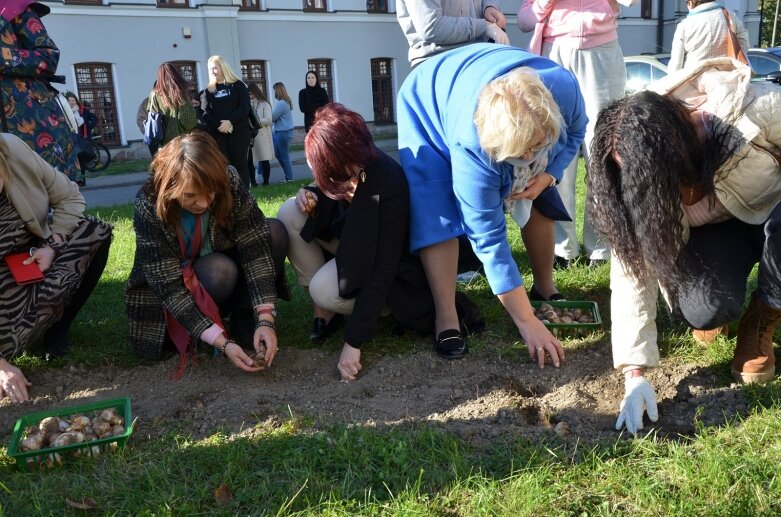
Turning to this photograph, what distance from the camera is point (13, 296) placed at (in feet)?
10.2

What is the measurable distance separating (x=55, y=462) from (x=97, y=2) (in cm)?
1627

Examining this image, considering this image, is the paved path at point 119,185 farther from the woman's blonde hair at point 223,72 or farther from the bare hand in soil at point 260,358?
the bare hand in soil at point 260,358

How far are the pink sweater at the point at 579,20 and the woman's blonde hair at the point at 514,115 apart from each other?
1.65 m

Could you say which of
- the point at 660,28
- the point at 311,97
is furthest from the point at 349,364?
the point at 660,28

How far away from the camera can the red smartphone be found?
3076 millimetres

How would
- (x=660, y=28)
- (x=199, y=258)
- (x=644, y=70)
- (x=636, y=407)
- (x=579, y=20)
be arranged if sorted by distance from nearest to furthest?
(x=636, y=407) → (x=199, y=258) → (x=579, y=20) → (x=644, y=70) → (x=660, y=28)

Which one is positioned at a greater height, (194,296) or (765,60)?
(765,60)

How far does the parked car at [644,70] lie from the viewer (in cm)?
1039

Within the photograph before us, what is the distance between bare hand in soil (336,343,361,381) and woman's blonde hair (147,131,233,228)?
2.62ft

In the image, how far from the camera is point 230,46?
17.9m

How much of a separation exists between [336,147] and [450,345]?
0.96 meters

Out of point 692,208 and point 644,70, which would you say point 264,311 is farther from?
point 644,70

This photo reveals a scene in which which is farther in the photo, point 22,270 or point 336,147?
point 22,270

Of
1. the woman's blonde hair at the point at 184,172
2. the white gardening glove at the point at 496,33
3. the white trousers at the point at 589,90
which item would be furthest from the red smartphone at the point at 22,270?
the white trousers at the point at 589,90
